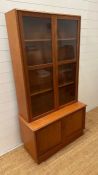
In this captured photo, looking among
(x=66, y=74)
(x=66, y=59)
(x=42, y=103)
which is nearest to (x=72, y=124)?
(x=42, y=103)

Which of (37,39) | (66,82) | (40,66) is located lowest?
(66,82)

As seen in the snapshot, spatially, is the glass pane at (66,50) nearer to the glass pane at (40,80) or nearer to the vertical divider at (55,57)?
the vertical divider at (55,57)

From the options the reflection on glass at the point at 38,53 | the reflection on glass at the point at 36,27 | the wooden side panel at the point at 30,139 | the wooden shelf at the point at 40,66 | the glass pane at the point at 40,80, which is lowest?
the wooden side panel at the point at 30,139

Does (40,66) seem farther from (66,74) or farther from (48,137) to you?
(48,137)

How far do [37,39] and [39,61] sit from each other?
0.84 ft

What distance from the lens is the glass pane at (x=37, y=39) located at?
1.66 m

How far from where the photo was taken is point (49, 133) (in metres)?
1.97

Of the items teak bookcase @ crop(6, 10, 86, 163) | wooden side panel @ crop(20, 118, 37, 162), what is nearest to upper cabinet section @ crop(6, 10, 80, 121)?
teak bookcase @ crop(6, 10, 86, 163)

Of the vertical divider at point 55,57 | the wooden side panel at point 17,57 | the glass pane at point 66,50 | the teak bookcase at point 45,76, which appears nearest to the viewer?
the wooden side panel at point 17,57

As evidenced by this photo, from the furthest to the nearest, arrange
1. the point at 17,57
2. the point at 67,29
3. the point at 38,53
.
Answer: the point at 67,29 → the point at 38,53 → the point at 17,57

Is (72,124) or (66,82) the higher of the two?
(66,82)

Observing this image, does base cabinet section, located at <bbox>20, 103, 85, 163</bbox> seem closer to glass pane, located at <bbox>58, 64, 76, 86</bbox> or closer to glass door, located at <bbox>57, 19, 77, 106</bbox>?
glass door, located at <bbox>57, 19, 77, 106</bbox>

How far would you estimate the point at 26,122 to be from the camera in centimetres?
195

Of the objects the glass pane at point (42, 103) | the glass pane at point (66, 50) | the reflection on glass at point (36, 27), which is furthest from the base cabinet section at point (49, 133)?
the reflection on glass at point (36, 27)
